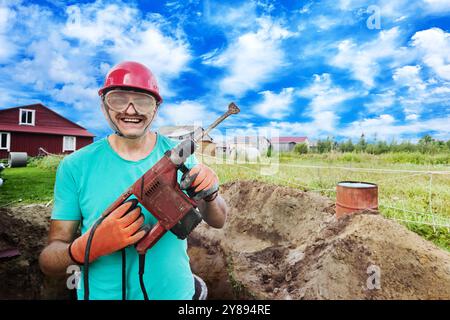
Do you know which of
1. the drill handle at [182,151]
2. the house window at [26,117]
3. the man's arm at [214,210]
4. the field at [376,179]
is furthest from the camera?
the house window at [26,117]

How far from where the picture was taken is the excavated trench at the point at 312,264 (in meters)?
2.62

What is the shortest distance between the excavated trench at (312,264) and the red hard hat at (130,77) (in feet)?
8.59

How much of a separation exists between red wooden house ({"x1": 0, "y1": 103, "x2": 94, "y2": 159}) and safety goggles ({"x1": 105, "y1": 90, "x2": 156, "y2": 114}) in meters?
2.15

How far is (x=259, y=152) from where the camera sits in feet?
14.6

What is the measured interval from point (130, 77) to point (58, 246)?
76 cm

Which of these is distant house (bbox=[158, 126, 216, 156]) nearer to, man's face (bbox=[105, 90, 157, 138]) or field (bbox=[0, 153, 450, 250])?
man's face (bbox=[105, 90, 157, 138])

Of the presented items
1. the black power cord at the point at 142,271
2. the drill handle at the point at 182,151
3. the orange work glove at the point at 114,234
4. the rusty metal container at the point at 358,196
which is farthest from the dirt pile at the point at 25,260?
the rusty metal container at the point at 358,196

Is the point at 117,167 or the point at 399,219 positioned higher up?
the point at 117,167

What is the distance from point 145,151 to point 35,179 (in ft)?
7.80

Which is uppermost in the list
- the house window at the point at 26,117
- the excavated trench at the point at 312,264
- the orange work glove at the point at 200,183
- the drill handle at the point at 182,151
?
the house window at the point at 26,117

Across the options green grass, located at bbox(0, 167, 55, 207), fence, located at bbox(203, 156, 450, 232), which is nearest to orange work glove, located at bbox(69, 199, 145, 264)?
fence, located at bbox(203, 156, 450, 232)

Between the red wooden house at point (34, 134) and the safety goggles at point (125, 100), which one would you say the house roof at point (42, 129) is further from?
the safety goggles at point (125, 100)
